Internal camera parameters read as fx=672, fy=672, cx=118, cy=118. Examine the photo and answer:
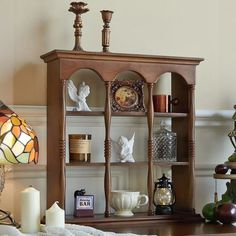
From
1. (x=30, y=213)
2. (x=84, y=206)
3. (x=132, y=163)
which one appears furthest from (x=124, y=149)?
(x=30, y=213)

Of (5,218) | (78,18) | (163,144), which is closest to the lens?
(5,218)

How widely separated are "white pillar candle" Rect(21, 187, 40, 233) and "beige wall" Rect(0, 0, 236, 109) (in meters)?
0.63

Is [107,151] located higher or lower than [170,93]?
lower

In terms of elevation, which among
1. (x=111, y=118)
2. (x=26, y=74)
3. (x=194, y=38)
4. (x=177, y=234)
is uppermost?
(x=194, y=38)

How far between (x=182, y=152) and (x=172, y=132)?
109mm

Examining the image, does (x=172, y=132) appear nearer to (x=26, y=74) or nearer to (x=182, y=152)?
(x=182, y=152)

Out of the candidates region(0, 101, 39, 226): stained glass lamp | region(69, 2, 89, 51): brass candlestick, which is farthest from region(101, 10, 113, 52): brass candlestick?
region(0, 101, 39, 226): stained glass lamp

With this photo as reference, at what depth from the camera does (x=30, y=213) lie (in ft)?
8.59

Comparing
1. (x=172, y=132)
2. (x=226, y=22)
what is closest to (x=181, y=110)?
(x=172, y=132)

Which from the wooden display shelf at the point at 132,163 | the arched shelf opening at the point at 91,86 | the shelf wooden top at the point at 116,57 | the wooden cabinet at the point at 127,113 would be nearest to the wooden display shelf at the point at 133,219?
the wooden cabinet at the point at 127,113

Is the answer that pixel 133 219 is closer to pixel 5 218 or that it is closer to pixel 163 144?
pixel 163 144

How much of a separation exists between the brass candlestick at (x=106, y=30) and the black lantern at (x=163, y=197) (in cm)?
67

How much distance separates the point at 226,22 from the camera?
11.7ft

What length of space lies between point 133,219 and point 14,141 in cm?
73
